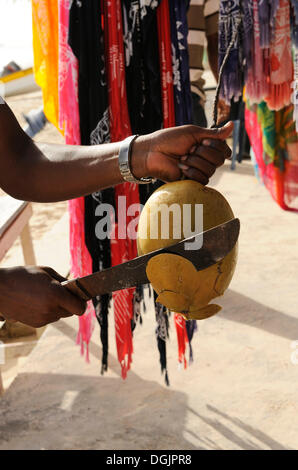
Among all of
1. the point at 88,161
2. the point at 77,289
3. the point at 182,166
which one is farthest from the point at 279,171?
the point at 77,289

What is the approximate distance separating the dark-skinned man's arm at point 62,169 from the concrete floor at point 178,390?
1091mm

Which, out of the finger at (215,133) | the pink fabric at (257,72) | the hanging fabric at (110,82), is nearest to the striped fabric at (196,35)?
the pink fabric at (257,72)

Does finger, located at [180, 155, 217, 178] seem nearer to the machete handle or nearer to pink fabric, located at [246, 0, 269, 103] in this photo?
the machete handle

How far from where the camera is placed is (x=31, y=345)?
3.17 meters

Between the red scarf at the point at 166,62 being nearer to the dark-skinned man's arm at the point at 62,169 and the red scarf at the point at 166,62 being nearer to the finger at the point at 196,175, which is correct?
the dark-skinned man's arm at the point at 62,169

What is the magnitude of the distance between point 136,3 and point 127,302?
4.08 ft

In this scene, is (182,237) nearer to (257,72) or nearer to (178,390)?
(178,390)

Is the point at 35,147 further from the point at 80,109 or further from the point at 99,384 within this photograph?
the point at 99,384

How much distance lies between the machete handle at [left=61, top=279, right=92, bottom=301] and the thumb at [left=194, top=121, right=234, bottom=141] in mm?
440

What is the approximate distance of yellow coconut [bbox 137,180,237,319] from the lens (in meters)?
1.22

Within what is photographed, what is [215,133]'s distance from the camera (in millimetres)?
1288

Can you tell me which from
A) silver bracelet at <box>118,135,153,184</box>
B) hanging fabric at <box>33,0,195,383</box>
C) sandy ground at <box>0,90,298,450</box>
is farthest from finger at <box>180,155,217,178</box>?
sandy ground at <box>0,90,298,450</box>
